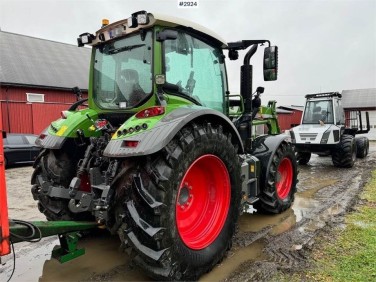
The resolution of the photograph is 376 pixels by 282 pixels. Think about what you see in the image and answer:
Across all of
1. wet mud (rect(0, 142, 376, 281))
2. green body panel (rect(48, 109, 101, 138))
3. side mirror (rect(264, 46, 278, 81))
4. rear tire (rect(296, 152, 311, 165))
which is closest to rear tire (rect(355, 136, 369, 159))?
rear tire (rect(296, 152, 311, 165))

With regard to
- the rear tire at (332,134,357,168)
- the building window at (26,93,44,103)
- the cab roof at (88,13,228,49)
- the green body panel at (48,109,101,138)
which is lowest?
the rear tire at (332,134,357,168)

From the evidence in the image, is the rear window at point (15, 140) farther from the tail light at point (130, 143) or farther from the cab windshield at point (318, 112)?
the cab windshield at point (318, 112)

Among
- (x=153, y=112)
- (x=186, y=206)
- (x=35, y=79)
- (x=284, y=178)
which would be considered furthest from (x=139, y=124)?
(x=35, y=79)

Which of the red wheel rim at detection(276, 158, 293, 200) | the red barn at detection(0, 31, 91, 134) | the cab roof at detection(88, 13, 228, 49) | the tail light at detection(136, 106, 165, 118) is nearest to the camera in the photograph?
the tail light at detection(136, 106, 165, 118)

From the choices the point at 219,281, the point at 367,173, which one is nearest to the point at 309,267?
the point at 219,281

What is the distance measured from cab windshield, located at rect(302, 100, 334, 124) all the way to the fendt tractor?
7.47 m

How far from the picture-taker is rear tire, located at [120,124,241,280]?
253 centimetres

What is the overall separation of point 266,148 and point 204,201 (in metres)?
1.80

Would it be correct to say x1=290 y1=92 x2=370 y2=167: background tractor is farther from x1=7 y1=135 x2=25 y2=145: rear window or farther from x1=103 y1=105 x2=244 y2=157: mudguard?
x1=7 y1=135 x2=25 y2=145: rear window

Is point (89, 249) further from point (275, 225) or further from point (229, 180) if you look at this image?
point (275, 225)

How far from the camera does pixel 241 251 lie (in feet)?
11.8

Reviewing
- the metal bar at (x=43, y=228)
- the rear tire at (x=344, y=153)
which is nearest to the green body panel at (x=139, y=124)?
the metal bar at (x=43, y=228)

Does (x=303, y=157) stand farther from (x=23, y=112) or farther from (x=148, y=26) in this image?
(x=23, y=112)

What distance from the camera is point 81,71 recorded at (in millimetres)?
19734
